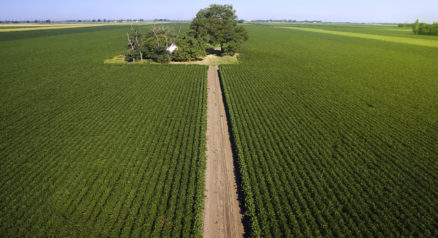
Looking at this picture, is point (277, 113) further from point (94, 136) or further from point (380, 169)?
point (94, 136)

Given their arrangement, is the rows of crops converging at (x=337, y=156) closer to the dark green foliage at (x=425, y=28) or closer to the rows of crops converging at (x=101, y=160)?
the rows of crops converging at (x=101, y=160)

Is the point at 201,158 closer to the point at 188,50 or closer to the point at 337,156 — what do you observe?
the point at 337,156

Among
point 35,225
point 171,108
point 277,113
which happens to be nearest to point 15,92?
point 171,108

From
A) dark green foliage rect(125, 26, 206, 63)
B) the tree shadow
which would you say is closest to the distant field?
dark green foliage rect(125, 26, 206, 63)

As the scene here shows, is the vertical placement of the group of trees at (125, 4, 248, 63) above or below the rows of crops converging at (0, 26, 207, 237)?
above

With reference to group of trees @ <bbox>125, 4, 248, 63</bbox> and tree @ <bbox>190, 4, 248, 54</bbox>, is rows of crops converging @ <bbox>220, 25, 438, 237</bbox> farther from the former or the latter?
tree @ <bbox>190, 4, 248, 54</bbox>

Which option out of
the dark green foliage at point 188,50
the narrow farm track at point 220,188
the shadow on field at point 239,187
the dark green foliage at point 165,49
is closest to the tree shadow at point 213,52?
the dark green foliage at point 165,49

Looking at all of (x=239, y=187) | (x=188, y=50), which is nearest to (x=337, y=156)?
(x=239, y=187)
